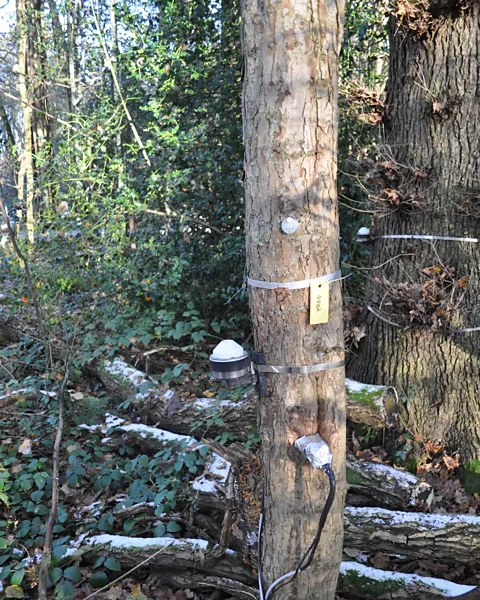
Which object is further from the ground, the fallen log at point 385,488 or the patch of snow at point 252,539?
the patch of snow at point 252,539

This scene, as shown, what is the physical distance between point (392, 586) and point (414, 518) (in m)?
0.45

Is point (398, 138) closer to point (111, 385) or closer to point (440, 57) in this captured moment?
point (440, 57)

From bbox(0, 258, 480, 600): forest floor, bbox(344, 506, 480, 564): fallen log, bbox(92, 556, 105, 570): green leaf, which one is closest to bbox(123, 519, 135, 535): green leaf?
bbox(0, 258, 480, 600): forest floor

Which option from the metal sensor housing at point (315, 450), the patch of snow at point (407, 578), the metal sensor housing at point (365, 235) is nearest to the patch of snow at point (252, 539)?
the patch of snow at point (407, 578)

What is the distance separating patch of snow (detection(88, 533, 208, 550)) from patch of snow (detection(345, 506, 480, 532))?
39.1 inches

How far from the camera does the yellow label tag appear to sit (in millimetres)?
2010

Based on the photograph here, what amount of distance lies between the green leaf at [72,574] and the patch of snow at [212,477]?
2.80ft

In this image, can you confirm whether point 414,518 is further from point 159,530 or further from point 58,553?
point 58,553

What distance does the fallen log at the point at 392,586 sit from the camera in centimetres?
285

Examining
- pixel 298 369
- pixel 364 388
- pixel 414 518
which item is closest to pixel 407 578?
pixel 414 518

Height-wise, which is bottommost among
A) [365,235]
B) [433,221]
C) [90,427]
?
[90,427]

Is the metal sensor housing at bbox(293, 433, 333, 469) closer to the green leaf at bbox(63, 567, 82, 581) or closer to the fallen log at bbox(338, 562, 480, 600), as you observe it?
the fallen log at bbox(338, 562, 480, 600)

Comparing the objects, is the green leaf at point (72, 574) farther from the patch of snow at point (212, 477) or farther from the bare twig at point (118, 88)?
the bare twig at point (118, 88)

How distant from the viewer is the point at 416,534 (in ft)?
10.2
